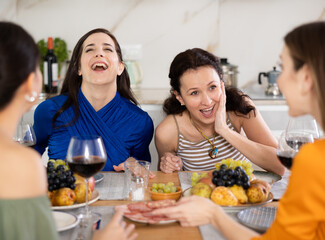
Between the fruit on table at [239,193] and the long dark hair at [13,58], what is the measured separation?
762 mm

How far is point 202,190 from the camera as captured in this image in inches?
56.2

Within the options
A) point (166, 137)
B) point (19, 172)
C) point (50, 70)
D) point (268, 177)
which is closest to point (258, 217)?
point (268, 177)

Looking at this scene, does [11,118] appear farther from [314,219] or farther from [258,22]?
[258,22]

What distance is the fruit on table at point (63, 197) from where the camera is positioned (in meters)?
1.36

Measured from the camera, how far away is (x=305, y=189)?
3.12 feet

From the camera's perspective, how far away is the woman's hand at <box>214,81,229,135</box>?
213cm

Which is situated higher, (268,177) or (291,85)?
(291,85)

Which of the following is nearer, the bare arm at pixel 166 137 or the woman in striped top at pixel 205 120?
the woman in striped top at pixel 205 120

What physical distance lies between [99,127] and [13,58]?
1328 mm

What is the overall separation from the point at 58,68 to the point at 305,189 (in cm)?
326

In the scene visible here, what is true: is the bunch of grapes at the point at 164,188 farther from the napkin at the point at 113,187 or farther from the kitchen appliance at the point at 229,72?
the kitchen appliance at the point at 229,72

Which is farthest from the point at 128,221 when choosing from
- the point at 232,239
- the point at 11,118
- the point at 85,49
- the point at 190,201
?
the point at 85,49

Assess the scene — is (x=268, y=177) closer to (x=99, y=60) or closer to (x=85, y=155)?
(x=85, y=155)

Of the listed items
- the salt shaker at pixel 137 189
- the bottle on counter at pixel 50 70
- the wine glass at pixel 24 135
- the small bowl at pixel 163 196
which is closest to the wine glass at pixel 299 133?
the small bowl at pixel 163 196
